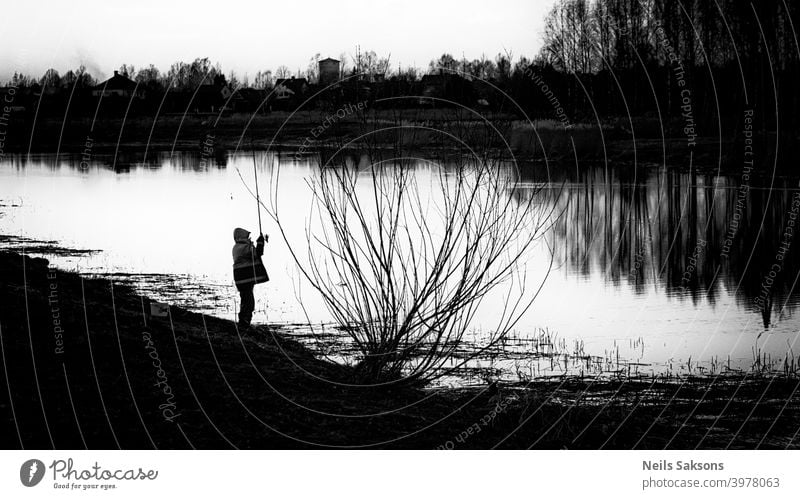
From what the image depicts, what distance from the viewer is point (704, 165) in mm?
41375

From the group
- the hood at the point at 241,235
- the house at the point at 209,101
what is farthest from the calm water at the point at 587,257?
the house at the point at 209,101

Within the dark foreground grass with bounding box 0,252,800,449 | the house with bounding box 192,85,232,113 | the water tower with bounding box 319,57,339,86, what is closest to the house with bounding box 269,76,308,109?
the water tower with bounding box 319,57,339,86

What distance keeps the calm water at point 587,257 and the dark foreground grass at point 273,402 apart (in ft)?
4.64

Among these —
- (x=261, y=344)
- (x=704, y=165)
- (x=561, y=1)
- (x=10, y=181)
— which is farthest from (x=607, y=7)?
(x=261, y=344)

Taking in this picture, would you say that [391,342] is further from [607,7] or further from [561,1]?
[607,7]

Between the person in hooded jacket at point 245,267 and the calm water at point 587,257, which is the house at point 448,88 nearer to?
the calm water at point 587,257

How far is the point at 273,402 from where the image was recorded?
865 centimetres

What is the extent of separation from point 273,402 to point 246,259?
4.58m

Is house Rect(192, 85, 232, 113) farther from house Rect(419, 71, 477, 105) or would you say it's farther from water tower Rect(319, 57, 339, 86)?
water tower Rect(319, 57, 339, 86)

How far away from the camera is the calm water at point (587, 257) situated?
1369 cm

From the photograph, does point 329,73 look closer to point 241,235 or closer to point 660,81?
point 241,235

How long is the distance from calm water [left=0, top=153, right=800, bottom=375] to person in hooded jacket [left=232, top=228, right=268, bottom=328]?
70cm

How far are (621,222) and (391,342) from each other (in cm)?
1778

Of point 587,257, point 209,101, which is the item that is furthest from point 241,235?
point 209,101
